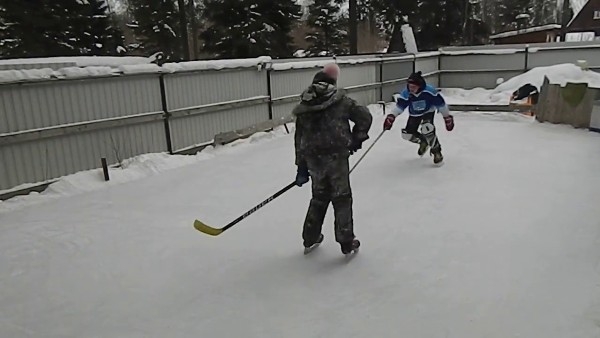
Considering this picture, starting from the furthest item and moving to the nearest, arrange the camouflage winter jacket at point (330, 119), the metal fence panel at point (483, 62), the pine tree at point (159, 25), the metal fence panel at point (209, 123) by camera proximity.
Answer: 1. the pine tree at point (159, 25)
2. the metal fence panel at point (483, 62)
3. the metal fence panel at point (209, 123)
4. the camouflage winter jacket at point (330, 119)

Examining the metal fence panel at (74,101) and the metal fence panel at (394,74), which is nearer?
the metal fence panel at (74,101)

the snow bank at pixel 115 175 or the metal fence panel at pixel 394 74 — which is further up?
the metal fence panel at pixel 394 74

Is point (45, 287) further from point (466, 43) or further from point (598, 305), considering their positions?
point (466, 43)

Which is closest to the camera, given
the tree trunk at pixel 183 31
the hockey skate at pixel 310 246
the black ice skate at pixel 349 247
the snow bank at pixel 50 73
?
the black ice skate at pixel 349 247

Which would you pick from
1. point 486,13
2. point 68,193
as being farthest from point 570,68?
point 486,13

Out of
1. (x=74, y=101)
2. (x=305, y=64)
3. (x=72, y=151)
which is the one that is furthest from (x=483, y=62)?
(x=72, y=151)

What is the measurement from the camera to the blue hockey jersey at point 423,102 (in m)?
7.02

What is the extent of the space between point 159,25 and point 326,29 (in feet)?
32.4

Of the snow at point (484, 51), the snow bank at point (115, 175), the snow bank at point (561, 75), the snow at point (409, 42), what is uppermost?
the snow at point (409, 42)

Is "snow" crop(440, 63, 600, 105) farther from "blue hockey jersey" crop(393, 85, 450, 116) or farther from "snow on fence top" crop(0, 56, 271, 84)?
"snow on fence top" crop(0, 56, 271, 84)

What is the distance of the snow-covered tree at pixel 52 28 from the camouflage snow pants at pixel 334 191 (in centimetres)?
2092

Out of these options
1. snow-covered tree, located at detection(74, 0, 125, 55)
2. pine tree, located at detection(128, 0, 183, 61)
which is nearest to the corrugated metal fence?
pine tree, located at detection(128, 0, 183, 61)

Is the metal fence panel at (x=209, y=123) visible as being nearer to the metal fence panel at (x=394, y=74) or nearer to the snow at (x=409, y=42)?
the metal fence panel at (x=394, y=74)

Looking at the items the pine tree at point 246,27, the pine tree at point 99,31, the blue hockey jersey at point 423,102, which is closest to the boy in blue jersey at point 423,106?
the blue hockey jersey at point 423,102
